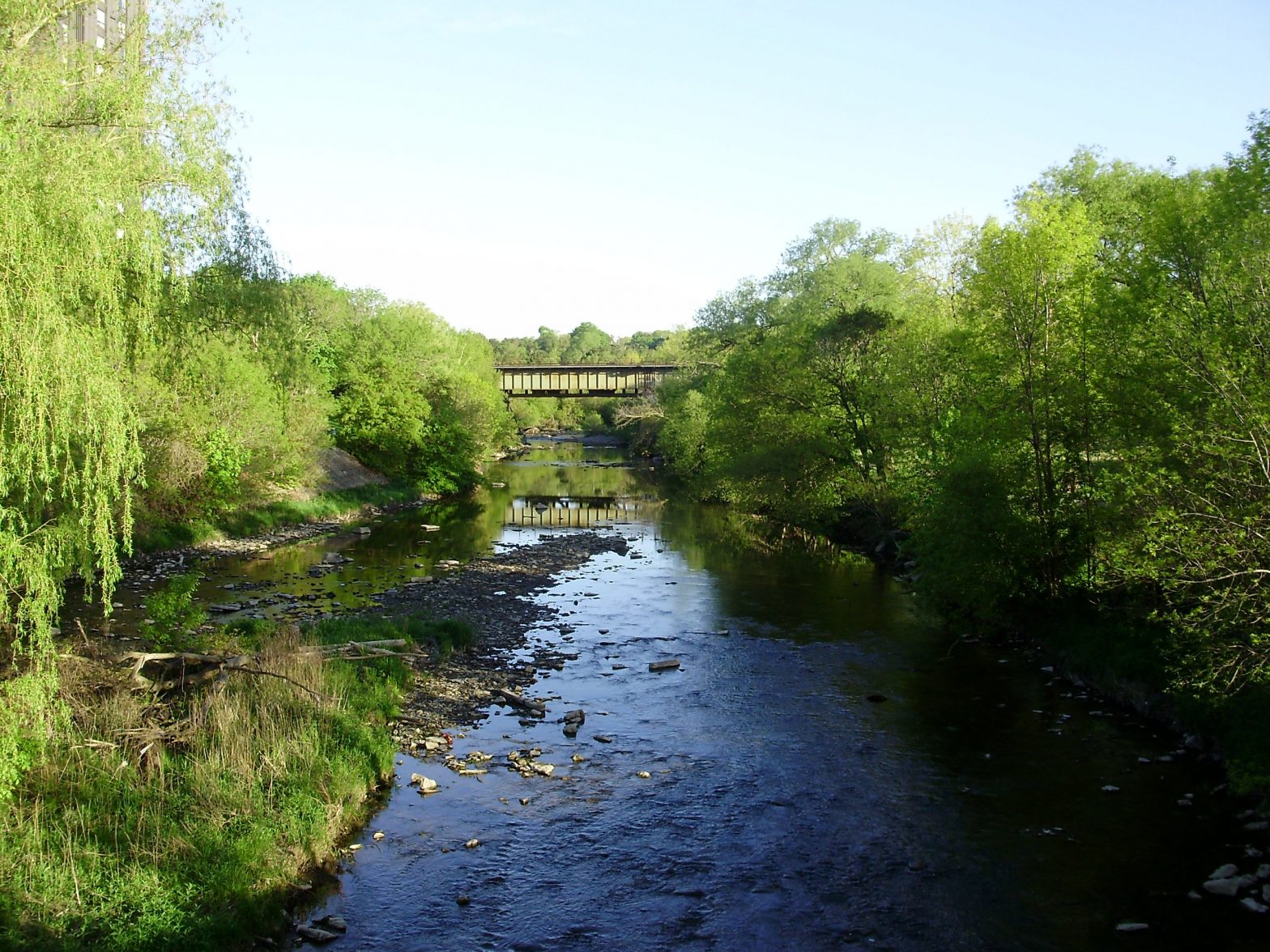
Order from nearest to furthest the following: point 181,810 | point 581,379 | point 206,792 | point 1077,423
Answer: point 181,810 < point 206,792 < point 1077,423 < point 581,379

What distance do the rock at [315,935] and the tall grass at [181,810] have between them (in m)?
0.35

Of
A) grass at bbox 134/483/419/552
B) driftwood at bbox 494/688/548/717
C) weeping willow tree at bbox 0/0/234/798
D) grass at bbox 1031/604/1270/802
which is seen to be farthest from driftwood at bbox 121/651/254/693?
grass at bbox 134/483/419/552

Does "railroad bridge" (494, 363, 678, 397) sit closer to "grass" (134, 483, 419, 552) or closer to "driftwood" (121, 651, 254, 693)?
"grass" (134, 483, 419, 552)

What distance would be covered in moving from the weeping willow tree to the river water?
6.20 m

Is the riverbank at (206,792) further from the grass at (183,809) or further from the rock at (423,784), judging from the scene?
the rock at (423,784)

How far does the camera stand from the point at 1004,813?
15586mm

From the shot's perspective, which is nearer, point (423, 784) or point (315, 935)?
point (315, 935)

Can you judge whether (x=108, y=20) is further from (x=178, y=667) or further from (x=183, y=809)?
(x=183, y=809)

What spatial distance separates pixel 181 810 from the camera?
13.1 m

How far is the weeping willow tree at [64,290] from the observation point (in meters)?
12.4

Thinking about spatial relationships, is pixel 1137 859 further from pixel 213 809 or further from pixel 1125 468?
pixel 213 809

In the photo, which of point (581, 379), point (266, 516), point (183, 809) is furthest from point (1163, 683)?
point (581, 379)

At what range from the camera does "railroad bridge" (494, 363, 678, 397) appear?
10631 centimetres

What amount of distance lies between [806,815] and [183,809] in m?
9.80
